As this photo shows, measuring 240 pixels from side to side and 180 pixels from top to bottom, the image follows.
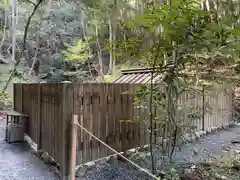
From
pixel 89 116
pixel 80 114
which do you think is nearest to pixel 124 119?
pixel 89 116

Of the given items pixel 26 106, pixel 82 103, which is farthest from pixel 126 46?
pixel 26 106

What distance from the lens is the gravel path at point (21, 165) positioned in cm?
336

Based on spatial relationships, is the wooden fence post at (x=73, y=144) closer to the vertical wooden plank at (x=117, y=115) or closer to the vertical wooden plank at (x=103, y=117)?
the vertical wooden plank at (x=103, y=117)

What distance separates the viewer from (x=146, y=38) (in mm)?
2904

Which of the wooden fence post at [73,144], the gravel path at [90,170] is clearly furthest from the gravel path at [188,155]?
the wooden fence post at [73,144]

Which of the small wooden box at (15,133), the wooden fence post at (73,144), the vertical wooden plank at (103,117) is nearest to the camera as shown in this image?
the wooden fence post at (73,144)

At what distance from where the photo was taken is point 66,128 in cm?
309

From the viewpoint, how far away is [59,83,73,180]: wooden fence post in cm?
308

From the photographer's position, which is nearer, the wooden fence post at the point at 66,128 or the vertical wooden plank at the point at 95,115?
the wooden fence post at the point at 66,128

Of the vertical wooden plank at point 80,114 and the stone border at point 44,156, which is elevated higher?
the vertical wooden plank at point 80,114

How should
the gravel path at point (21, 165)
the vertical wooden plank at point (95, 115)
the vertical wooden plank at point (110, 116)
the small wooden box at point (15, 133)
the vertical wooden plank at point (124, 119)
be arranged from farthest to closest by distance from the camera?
the small wooden box at point (15, 133), the vertical wooden plank at point (124, 119), the vertical wooden plank at point (110, 116), the vertical wooden plank at point (95, 115), the gravel path at point (21, 165)

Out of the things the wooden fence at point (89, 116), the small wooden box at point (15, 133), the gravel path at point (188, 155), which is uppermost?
the wooden fence at point (89, 116)

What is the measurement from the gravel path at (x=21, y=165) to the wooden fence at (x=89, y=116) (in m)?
0.26

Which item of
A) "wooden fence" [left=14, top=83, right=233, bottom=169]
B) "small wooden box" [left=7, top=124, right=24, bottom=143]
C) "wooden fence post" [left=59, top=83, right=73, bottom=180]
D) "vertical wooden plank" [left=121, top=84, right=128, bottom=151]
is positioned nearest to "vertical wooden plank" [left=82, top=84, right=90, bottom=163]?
"wooden fence" [left=14, top=83, right=233, bottom=169]
